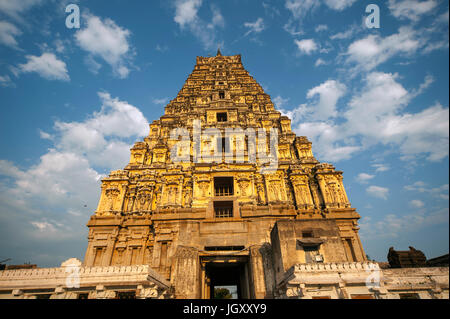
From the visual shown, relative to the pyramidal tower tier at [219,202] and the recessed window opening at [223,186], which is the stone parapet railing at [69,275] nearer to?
the pyramidal tower tier at [219,202]

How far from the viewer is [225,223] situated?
2134cm

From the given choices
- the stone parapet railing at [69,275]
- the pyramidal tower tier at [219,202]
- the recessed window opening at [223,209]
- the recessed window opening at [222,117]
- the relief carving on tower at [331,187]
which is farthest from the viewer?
the recessed window opening at [222,117]

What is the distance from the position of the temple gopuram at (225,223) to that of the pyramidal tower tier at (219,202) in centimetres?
10

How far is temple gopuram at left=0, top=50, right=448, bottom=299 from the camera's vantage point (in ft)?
44.4

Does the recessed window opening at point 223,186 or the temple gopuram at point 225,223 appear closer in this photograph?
the temple gopuram at point 225,223

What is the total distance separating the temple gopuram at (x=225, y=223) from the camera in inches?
533

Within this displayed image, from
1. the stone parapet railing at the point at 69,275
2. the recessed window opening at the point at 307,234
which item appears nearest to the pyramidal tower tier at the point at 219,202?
the recessed window opening at the point at 307,234

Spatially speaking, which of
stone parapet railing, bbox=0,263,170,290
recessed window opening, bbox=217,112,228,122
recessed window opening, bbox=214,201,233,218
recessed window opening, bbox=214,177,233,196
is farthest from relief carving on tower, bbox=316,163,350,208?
stone parapet railing, bbox=0,263,170,290

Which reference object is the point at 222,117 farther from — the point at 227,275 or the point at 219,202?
the point at 227,275

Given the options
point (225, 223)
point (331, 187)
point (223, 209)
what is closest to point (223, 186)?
point (223, 209)

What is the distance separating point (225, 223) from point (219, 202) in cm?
256

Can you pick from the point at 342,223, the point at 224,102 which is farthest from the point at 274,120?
the point at 342,223
